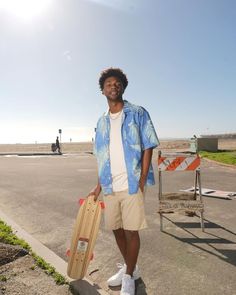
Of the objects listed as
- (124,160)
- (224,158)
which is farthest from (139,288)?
(224,158)

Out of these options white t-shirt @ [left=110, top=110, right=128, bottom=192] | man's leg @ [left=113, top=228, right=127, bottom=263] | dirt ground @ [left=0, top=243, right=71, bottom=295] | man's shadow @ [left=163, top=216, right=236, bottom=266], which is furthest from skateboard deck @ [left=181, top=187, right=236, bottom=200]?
white t-shirt @ [left=110, top=110, right=128, bottom=192]

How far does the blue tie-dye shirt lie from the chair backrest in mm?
2855

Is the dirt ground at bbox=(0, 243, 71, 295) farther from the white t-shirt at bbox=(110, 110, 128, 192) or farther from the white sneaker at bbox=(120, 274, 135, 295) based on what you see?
the white t-shirt at bbox=(110, 110, 128, 192)

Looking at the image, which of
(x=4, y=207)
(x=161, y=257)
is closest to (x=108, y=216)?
(x=161, y=257)

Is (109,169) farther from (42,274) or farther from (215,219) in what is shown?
(215,219)

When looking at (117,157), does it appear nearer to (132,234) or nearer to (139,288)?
(132,234)

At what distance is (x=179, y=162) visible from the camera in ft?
21.6

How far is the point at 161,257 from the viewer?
5.03m

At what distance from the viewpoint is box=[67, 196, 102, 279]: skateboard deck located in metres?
4.19

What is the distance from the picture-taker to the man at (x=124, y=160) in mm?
3721

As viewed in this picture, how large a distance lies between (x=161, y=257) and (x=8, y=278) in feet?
6.79

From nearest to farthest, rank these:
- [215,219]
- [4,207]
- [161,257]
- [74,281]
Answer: [74,281] → [161,257] → [215,219] → [4,207]

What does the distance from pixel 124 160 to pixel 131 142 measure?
8.1 inches

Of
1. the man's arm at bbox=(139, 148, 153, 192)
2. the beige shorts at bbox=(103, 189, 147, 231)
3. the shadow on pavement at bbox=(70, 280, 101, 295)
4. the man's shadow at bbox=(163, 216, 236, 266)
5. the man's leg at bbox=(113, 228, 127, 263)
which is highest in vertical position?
the man's arm at bbox=(139, 148, 153, 192)
